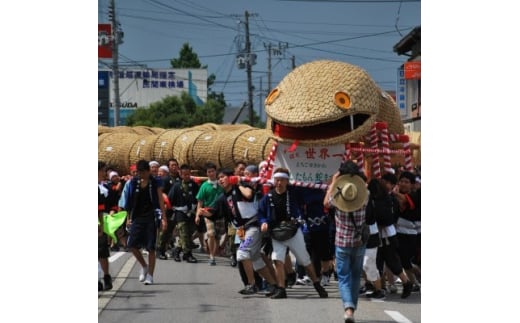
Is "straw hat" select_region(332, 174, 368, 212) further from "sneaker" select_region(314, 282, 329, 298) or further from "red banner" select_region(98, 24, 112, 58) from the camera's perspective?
"red banner" select_region(98, 24, 112, 58)

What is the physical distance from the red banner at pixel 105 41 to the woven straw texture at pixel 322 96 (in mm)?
1934

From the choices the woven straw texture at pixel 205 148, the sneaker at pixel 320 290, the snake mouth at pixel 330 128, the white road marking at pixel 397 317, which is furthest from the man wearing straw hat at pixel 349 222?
the woven straw texture at pixel 205 148

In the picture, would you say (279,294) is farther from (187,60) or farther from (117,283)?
(187,60)

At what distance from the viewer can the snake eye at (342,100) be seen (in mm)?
8273

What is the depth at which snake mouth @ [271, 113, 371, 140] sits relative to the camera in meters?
8.42

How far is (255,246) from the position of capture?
28.7 ft

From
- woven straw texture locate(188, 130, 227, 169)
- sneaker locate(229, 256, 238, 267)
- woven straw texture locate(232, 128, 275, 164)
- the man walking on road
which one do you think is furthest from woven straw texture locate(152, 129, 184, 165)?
the man walking on road

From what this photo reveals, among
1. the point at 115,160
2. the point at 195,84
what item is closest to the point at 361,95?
the point at 195,84

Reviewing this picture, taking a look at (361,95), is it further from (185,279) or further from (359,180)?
(185,279)

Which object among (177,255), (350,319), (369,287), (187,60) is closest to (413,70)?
(187,60)

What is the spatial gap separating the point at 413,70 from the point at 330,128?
155 centimetres

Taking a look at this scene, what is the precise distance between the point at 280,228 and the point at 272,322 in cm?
121

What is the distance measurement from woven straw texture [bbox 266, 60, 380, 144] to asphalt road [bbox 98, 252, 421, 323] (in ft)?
5.18

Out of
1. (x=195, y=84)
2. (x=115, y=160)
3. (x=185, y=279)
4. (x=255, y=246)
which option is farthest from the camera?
(x=115, y=160)
